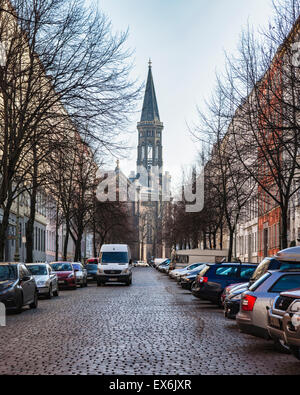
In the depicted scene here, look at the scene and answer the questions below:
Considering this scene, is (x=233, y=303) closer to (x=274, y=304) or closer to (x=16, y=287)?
(x=16, y=287)

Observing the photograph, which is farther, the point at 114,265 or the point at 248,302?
the point at 114,265

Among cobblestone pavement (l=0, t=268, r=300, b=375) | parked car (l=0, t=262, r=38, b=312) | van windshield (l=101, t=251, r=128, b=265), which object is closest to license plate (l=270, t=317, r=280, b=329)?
cobblestone pavement (l=0, t=268, r=300, b=375)

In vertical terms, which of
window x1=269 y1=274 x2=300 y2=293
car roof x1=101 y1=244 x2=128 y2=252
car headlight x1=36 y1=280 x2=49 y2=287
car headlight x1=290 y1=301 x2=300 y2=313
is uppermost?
car roof x1=101 y1=244 x2=128 y2=252

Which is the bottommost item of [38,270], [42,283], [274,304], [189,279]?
[189,279]

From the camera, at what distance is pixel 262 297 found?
540 inches

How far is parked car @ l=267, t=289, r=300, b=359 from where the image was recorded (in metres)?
10.1

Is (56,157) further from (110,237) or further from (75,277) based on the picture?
(110,237)

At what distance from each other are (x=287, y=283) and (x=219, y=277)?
40.2 ft

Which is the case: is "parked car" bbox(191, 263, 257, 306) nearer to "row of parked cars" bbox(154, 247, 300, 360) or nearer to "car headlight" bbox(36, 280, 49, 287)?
"row of parked cars" bbox(154, 247, 300, 360)

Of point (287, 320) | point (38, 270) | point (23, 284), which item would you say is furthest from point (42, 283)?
point (287, 320)

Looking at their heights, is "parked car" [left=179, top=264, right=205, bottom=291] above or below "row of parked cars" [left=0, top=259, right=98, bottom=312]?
below

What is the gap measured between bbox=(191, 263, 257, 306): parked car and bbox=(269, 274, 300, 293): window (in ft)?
38.6

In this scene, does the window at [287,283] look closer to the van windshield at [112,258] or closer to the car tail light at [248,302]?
the car tail light at [248,302]
